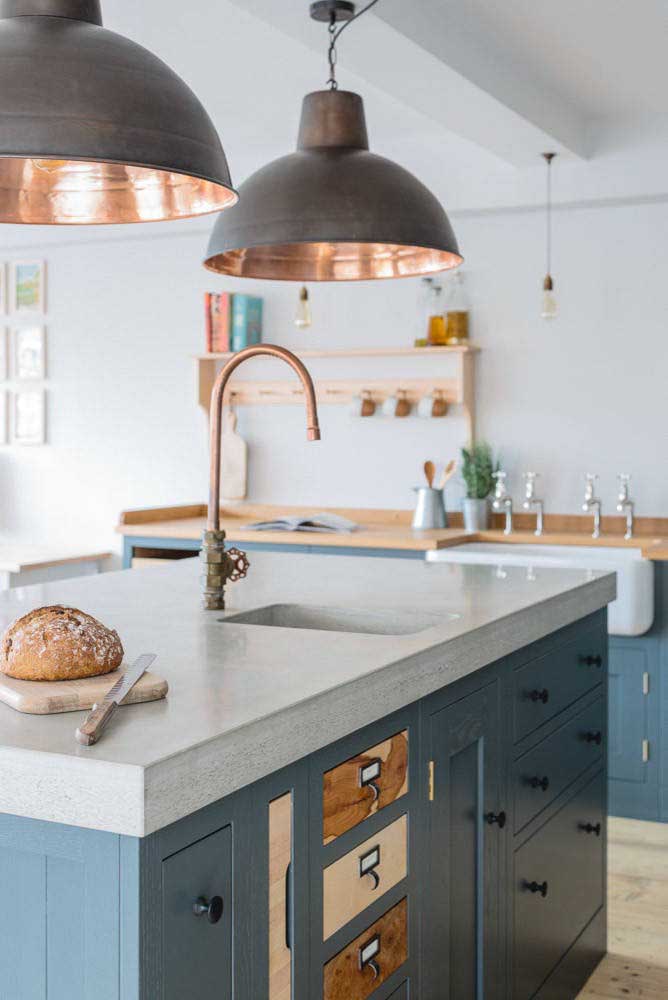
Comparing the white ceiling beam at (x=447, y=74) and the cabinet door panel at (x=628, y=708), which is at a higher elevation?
the white ceiling beam at (x=447, y=74)

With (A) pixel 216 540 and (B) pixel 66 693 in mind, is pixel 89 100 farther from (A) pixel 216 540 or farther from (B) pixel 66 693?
(A) pixel 216 540

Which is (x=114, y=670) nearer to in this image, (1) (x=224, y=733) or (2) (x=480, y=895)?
(1) (x=224, y=733)

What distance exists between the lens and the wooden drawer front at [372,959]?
1751mm

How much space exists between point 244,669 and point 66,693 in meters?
0.37

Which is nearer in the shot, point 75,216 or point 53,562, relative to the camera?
point 75,216

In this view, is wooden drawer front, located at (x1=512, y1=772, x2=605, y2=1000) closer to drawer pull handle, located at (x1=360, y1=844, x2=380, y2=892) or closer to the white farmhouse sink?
drawer pull handle, located at (x1=360, y1=844, x2=380, y2=892)

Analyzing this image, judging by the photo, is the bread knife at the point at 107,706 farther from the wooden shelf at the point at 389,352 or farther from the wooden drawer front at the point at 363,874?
the wooden shelf at the point at 389,352

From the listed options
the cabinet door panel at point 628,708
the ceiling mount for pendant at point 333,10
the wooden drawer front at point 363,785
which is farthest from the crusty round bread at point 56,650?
the cabinet door panel at point 628,708

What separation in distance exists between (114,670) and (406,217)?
3.64 feet

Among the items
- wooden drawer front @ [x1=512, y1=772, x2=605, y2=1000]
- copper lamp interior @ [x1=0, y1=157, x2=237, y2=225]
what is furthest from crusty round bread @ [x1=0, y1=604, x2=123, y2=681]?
A: wooden drawer front @ [x1=512, y1=772, x2=605, y2=1000]

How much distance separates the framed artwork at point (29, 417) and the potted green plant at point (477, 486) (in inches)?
100

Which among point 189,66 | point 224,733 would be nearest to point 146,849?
point 224,733

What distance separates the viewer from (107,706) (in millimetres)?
1418

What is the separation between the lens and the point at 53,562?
5.36 m
